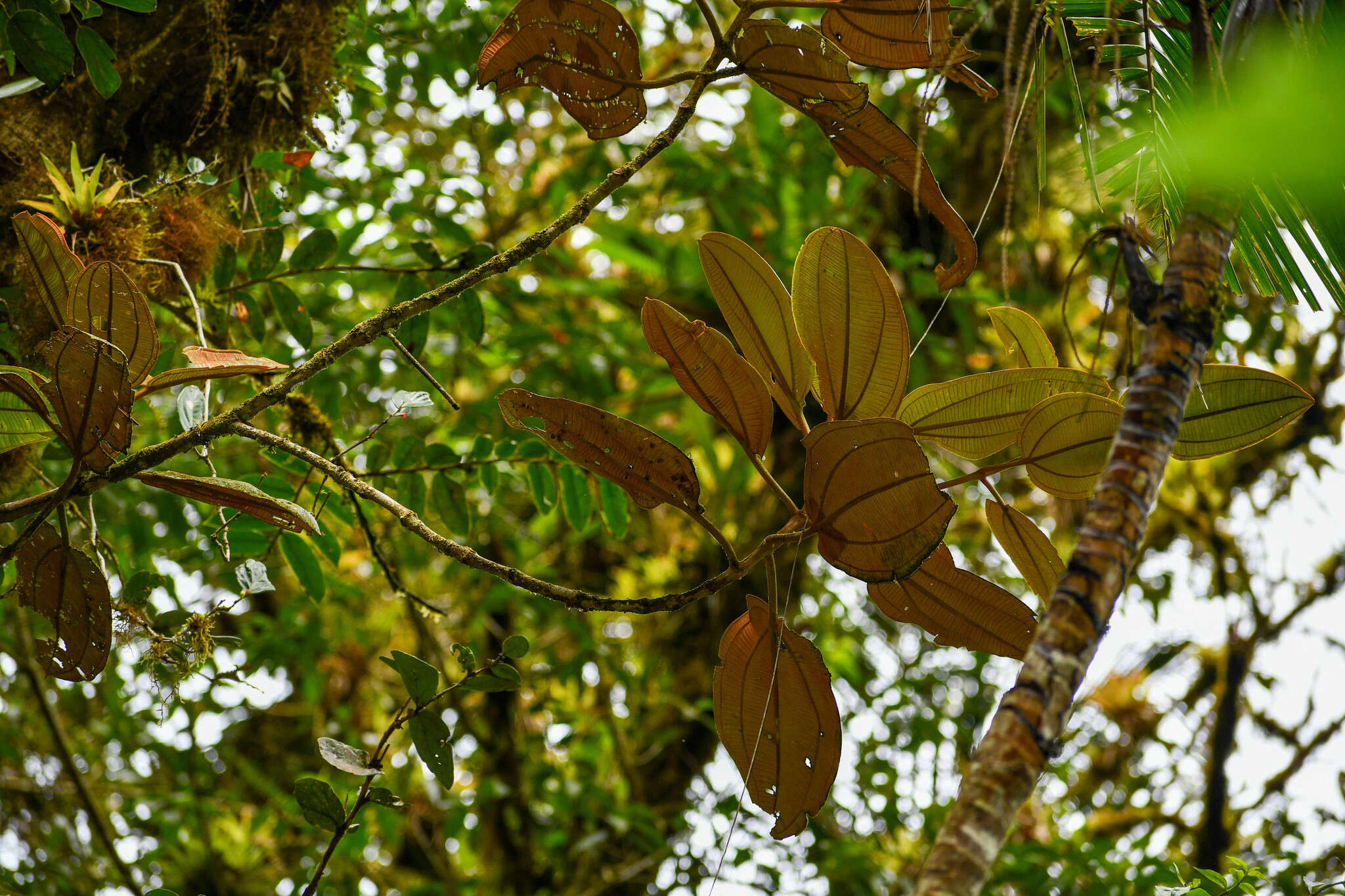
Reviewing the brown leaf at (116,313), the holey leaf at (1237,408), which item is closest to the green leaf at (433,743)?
the brown leaf at (116,313)

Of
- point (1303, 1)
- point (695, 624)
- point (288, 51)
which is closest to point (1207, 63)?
point (1303, 1)

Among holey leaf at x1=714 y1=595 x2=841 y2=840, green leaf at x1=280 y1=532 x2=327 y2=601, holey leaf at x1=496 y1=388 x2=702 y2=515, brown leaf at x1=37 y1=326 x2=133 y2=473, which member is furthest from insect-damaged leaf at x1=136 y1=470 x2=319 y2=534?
green leaf at x1=280 y1=532 x2=327 y2=601

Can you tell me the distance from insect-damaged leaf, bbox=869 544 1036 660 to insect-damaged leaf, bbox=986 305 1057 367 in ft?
0.46

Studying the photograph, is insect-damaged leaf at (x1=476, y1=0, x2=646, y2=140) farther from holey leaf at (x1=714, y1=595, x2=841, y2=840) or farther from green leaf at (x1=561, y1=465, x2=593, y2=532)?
green leaf at (x1=561, y1=465, x2=593, y2=532)

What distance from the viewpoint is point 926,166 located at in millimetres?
600

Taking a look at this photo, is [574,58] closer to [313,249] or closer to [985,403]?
[985,403]

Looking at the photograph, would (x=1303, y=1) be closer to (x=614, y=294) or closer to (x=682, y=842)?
(x=682, y=842)

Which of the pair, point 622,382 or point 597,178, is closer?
point 597,178

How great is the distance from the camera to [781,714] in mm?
556

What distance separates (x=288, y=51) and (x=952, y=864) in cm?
94

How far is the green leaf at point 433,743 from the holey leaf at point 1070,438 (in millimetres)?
422

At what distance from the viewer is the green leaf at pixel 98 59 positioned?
0.68m

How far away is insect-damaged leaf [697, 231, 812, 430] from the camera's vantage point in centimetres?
55

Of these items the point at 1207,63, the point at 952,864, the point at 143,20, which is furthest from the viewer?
the point at 143,20
